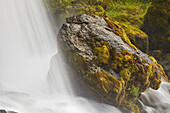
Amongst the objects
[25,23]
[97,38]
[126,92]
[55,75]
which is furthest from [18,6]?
[126,92]

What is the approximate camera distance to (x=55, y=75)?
653cm

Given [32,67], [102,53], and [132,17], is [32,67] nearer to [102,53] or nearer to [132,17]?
[102,53]

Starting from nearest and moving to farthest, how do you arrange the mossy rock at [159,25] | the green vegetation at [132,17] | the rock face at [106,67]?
the rock face at [106,67] → the green vegetation at [132,17] → the mossy rock at [159,25]

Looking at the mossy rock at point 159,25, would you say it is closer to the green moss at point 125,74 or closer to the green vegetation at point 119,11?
the green vegetation at point 119,11

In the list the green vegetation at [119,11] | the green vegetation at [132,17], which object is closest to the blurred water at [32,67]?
the green vegetation at [119,11]

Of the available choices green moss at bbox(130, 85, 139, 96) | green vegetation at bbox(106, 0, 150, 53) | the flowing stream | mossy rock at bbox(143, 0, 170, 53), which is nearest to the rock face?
green moss at bbox(130, 85, 139, 96)

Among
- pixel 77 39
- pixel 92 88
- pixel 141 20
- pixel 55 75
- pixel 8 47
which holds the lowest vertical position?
pixel 92 88

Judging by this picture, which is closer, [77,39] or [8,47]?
[77,39]

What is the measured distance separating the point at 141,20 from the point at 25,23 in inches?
268

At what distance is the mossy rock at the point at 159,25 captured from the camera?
914cm

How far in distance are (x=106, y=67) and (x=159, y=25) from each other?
5.63 metres

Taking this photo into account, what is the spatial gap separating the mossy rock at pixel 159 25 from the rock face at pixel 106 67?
4075mm

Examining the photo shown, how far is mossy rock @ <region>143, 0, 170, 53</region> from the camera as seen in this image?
30.0 feet

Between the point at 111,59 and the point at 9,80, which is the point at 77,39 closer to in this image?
the point at 111,59
